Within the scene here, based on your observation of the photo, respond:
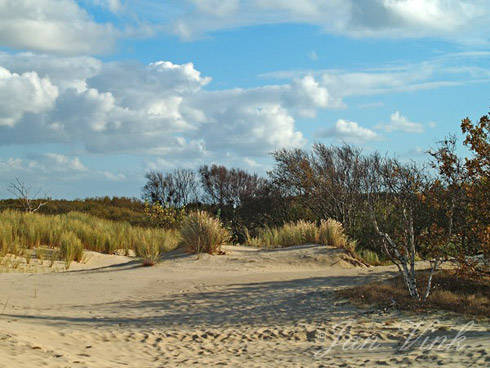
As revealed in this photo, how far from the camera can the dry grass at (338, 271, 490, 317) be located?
8.73 metres

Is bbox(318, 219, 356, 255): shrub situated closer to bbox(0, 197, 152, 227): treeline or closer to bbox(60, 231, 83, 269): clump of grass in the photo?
bbox(60, 231, 83, 269): clump of grass

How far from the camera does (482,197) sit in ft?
34.1

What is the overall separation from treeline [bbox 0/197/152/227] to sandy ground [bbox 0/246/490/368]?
18.0 m

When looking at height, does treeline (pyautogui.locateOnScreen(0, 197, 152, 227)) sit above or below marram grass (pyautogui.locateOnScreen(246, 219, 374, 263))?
above

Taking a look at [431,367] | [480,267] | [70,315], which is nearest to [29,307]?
[70,315]

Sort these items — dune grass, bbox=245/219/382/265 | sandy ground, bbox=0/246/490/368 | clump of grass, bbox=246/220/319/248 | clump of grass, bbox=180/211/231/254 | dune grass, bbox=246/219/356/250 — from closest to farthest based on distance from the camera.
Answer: sandy ground, bbox=0/246/490/368 → clump of grass, bbox=180/211/231/254 → dune grass, bbox=245/219/382/265 → dune grass, bbox=246/219/356/250 → clump of grass, bbox=246/220/319/248

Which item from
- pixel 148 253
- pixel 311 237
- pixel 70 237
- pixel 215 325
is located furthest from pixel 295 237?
pixel 215 325

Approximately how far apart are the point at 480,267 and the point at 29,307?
27.5 feet

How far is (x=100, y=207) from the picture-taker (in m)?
36.6

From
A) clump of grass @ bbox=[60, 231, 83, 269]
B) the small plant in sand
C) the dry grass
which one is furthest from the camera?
clump of grass @ bbox=[60, 231, 83, 269]

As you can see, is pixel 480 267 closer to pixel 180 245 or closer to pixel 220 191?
pixel 180 245

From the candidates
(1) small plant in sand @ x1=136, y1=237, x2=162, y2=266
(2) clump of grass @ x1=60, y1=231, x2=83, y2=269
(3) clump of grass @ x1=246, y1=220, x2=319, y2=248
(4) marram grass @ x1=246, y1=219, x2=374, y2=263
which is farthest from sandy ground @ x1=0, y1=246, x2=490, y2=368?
(3) clump of grass @ x1=246, y1=220, x2=319, y2=248

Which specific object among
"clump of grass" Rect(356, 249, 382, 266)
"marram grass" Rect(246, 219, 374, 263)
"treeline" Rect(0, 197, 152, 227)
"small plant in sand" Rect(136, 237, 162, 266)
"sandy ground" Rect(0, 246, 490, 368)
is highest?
"treeline" Rect(0, 197, 152, 227)

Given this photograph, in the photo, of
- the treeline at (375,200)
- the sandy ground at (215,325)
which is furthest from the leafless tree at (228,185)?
the sandy ground at (215,325)
